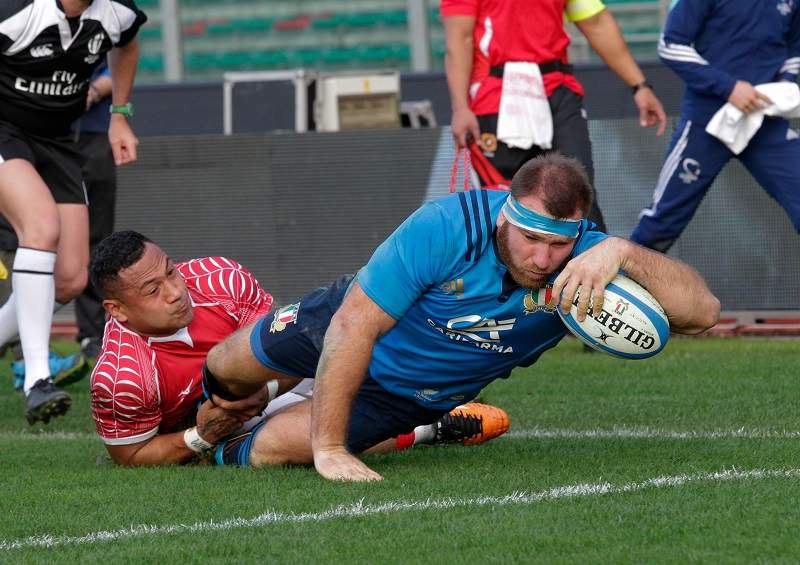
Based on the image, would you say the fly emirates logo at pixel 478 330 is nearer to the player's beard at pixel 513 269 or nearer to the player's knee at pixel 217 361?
the player's beard at pixel 513 269

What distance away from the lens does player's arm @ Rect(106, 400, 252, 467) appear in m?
5.55

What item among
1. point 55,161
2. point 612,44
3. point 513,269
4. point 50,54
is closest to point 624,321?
point 513,269

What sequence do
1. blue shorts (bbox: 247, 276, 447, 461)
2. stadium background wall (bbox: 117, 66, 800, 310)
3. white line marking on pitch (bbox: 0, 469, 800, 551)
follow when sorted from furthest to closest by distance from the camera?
stadium background wall (bbox: 117, 66, 800, 310)
blue shorts (bbox: 247, 276, 447, 461)
white line marking on pitch (bbox: 0, 469, 800, 551)

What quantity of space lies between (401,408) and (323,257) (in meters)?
5.27

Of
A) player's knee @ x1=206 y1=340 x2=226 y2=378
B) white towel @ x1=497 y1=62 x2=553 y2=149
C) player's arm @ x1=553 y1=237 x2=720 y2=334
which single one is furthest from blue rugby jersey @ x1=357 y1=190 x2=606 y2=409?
white towel @ x1=497 y1=62 x2=553 y2=149

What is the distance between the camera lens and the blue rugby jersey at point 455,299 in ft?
15.6

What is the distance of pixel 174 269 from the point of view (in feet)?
19.0

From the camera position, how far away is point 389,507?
4457mm

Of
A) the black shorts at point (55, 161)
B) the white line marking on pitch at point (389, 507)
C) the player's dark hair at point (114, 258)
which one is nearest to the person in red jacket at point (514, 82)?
the black shorts at point (55, 161)

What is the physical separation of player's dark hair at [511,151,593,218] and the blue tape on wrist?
0.03 meters

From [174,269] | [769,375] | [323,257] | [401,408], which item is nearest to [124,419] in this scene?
[174,269]

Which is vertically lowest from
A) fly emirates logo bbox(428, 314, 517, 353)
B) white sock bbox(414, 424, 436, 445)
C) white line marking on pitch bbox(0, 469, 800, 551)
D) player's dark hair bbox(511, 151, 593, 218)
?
white sock bbox(414, 424, 436, 445)

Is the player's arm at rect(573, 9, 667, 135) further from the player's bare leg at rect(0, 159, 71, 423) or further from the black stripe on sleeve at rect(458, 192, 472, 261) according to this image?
the black stripe on sleeve at rect(458, 192, 472, 261)

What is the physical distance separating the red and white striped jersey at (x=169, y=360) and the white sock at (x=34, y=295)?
945mm
